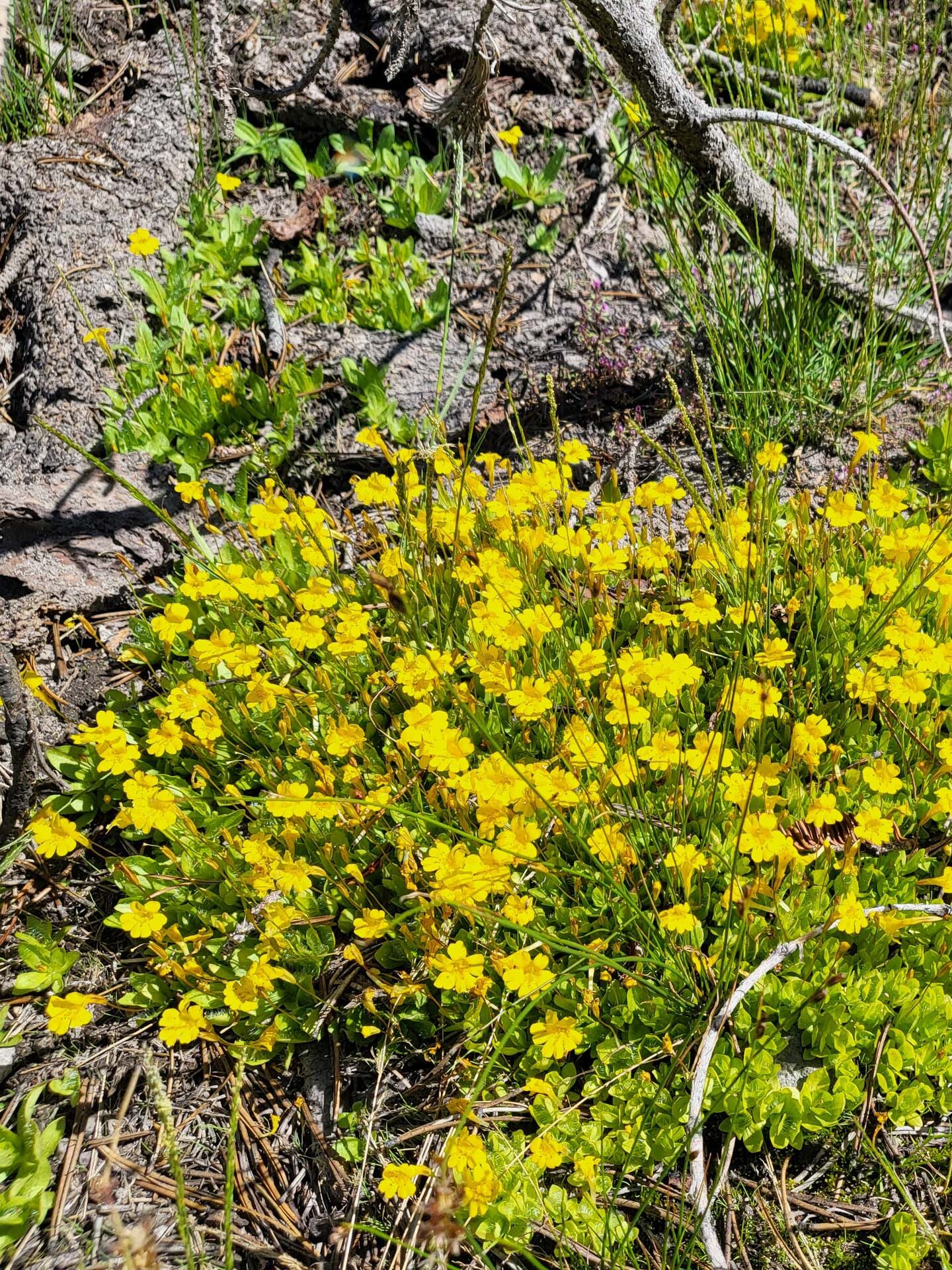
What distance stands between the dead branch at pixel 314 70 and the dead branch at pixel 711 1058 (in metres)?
3.33

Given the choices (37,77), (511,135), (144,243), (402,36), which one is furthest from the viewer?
(37,77)

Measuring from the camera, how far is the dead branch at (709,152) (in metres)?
3.11

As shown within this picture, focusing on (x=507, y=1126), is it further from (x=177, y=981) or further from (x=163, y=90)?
(x=163, y=90)

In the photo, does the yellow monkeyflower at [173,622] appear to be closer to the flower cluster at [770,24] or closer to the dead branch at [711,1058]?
the dead branch at [711,1058]

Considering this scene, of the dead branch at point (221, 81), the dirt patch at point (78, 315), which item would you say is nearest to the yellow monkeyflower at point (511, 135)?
the dead branch at point (221, 81)

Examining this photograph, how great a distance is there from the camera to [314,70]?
3.83 meters

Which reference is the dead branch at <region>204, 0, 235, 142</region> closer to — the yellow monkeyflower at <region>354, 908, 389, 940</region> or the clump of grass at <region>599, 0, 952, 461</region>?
the clump of grass at <region>599, 0, 952, 461</region>

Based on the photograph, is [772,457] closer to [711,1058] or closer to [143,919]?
[711,1058]

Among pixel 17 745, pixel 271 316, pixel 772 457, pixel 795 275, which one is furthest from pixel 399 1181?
pixel 271 316

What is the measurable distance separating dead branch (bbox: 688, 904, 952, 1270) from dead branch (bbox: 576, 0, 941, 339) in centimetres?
179

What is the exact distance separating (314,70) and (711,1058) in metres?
3.76

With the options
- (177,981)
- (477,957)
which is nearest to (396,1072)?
(477,957)

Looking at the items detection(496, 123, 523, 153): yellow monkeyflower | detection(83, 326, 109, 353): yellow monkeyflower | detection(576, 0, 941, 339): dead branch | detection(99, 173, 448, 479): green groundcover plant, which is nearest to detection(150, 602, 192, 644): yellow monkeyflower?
detection(99, 173, 448, 479): green groundcover plant

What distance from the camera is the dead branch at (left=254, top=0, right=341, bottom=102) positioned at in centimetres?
346
